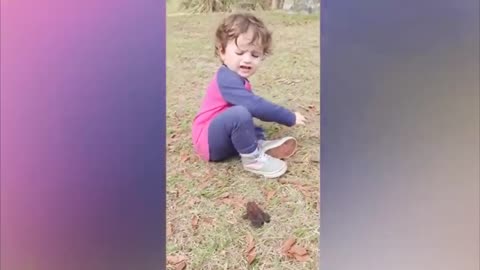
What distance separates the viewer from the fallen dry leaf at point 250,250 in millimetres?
Result: 1347

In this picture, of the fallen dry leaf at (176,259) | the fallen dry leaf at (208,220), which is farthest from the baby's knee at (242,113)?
the fallen dry leaf at (176,259)

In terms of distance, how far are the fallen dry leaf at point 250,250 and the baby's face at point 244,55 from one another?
385mm

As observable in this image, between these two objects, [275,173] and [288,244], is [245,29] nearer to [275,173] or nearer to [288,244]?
[275,173]

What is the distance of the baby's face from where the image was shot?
1.38 meters

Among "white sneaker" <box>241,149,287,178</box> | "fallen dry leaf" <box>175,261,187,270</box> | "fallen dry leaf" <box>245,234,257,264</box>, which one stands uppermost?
"white sneaker" <box>241,149,287,178</box>

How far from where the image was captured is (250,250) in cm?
135

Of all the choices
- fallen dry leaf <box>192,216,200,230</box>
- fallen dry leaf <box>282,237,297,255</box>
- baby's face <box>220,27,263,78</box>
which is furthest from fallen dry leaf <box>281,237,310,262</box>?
baby's face <box>220,27,263,78</box>

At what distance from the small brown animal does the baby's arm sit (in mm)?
213

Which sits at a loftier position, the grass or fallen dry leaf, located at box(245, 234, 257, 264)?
the grass
